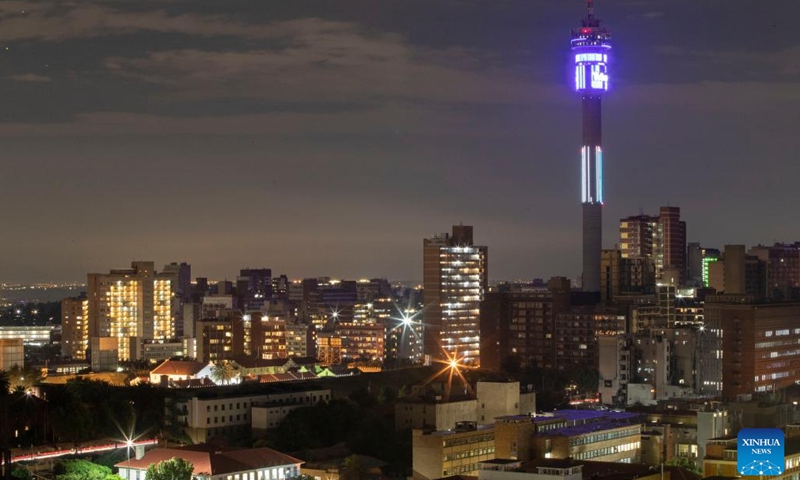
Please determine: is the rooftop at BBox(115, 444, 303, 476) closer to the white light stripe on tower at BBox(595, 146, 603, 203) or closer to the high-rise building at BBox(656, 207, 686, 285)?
the white light stripe on tower at BBox(595, 146, 603, 203)

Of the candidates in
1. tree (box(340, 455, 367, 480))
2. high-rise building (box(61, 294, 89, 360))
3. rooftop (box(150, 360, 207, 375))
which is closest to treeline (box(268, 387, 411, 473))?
tree (box(340, 455, 367, 480))

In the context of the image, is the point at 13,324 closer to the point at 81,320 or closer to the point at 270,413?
the point at 81,320

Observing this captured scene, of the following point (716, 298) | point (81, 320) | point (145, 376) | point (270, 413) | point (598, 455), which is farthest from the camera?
point (81, 320)

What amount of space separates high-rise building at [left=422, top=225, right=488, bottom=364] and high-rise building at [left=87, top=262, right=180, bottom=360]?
1631 cm

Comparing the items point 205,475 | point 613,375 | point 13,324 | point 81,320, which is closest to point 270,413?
point 205,475

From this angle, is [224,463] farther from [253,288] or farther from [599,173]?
[253,288]

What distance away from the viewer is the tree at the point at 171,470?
1436 inches

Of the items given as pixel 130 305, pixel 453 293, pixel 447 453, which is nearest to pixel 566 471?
pixel 447 453

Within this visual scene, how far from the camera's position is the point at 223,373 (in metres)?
58.1

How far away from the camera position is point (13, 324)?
11269 cm

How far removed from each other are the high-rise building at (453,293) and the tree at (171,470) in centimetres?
3665

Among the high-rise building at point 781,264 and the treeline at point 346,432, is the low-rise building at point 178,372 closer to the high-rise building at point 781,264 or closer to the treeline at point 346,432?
the treeline at point 346,432

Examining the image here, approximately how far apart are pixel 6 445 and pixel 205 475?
4421 millimetres

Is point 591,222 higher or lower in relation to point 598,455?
higher
